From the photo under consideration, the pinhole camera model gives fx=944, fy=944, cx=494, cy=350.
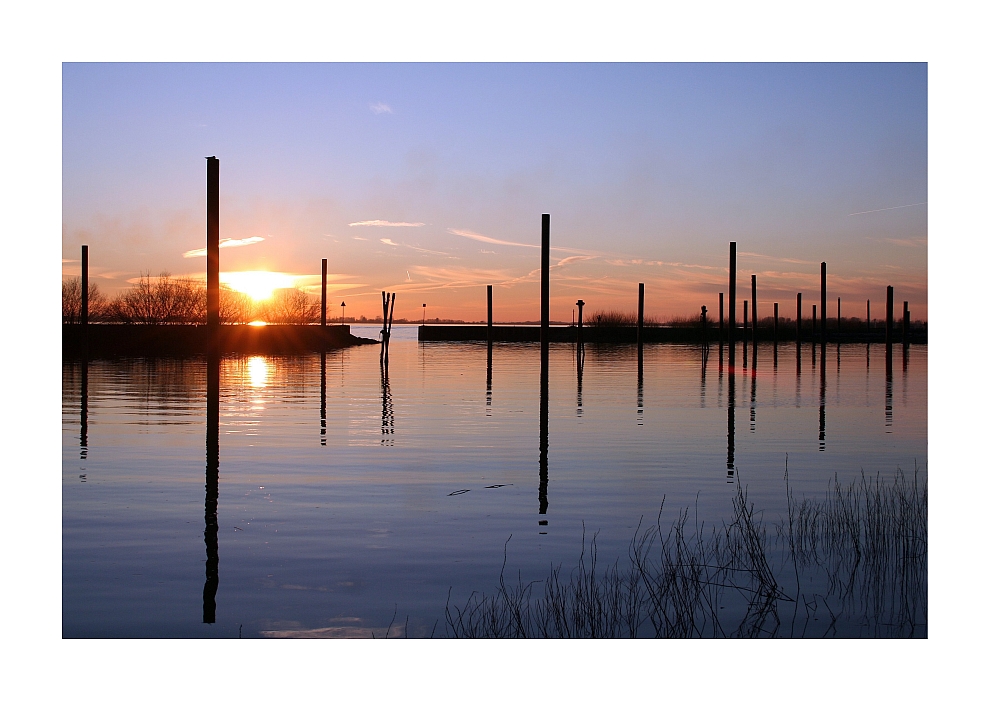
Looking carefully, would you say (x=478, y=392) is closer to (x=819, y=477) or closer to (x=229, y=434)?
(x=229, y=434)

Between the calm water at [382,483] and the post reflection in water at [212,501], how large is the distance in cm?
4

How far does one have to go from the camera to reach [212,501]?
9.78 m

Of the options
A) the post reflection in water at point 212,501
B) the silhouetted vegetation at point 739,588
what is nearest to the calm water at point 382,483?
the post reflection in water at point 212,501

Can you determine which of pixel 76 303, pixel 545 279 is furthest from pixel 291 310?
pixel 545 279

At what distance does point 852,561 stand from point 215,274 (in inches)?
414

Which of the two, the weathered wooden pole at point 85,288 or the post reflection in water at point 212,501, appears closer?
the post reflection in water at point 212,501

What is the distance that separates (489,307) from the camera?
53344 mm

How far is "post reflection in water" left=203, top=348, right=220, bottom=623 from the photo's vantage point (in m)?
6.61

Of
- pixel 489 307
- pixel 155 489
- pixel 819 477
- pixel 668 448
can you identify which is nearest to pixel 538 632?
pixel 155 489

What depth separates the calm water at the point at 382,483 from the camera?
22.1 ft

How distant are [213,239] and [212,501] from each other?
250 inches

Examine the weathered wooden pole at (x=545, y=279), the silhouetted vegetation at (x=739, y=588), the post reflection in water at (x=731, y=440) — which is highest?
the weathered wooden pole at (x=545, y=279)

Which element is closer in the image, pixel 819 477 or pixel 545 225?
pixel 819 477

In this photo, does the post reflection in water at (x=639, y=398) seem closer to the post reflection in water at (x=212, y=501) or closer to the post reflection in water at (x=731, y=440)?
the post reflection in water at (x=731, y=440)
